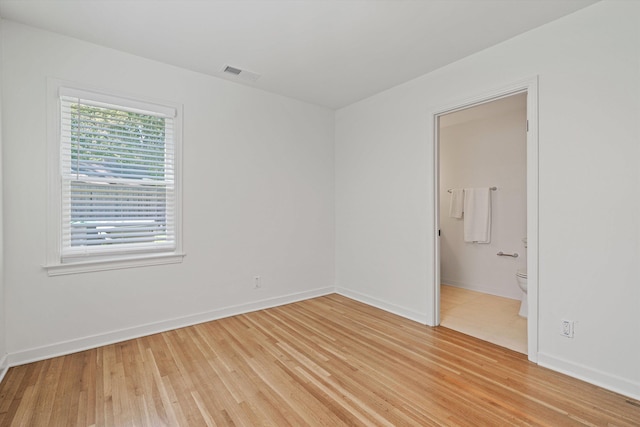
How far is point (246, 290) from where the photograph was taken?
3547mm

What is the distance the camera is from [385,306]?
11.9ft

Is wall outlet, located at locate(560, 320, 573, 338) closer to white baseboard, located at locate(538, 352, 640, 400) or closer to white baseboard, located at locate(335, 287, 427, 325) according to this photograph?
white baseboard, located at locate(538, 352, 640, 400)

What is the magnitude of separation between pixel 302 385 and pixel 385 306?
1790mm

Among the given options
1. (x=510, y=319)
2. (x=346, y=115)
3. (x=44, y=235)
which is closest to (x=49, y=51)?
(x=44, y=235)

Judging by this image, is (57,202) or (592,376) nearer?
(592,376)

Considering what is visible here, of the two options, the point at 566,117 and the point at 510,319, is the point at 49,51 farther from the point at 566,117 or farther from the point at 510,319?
the point at 510,319

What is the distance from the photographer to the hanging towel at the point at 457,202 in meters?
4.68

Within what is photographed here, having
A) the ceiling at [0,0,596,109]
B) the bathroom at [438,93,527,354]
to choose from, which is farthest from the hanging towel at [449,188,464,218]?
the ceiling at [0,0,596,109]

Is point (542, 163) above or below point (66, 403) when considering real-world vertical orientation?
above

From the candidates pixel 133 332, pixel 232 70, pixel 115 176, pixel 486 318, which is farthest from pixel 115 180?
pixel 486 318

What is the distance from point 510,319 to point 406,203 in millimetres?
1629

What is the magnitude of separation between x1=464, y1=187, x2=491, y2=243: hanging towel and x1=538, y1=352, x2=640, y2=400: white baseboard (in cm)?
230

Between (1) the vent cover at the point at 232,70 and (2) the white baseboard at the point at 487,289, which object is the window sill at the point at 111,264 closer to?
(1) the vent cover at the point at 232,70

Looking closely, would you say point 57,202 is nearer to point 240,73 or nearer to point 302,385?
point 240,73
